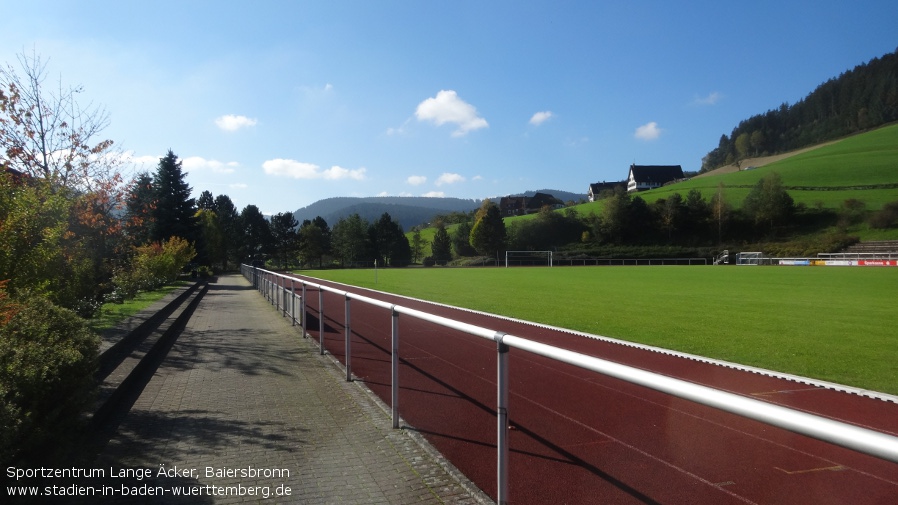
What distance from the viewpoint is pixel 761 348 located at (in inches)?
404

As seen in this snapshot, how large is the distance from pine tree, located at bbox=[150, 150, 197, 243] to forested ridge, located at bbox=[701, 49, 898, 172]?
123445 millimetres

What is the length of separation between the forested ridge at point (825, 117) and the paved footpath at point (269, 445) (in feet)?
453

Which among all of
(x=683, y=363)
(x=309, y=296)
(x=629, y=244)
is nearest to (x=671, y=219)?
(x=629, y=244)

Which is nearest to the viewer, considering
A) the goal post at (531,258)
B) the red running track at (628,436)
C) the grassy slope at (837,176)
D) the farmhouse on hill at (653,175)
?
the red running track at (628,436)

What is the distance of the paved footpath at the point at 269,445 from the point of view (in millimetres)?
3764

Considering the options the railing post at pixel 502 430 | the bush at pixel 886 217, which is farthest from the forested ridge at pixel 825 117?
the railing post at pixel 502 430

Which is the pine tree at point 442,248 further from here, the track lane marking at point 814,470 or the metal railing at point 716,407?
the metal railing at point 716,407

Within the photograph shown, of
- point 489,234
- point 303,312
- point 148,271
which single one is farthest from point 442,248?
point 303,312

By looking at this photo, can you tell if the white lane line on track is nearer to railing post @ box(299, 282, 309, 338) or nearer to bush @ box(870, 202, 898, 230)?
railing post @ box(299, 282, 309, 338)

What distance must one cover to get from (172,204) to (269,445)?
46211mm

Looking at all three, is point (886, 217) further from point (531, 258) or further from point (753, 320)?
point (753, 320)

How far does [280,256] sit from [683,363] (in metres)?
95.2

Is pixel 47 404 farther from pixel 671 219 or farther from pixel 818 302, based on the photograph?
pixel 671 219

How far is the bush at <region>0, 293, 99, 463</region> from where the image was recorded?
3.06m
